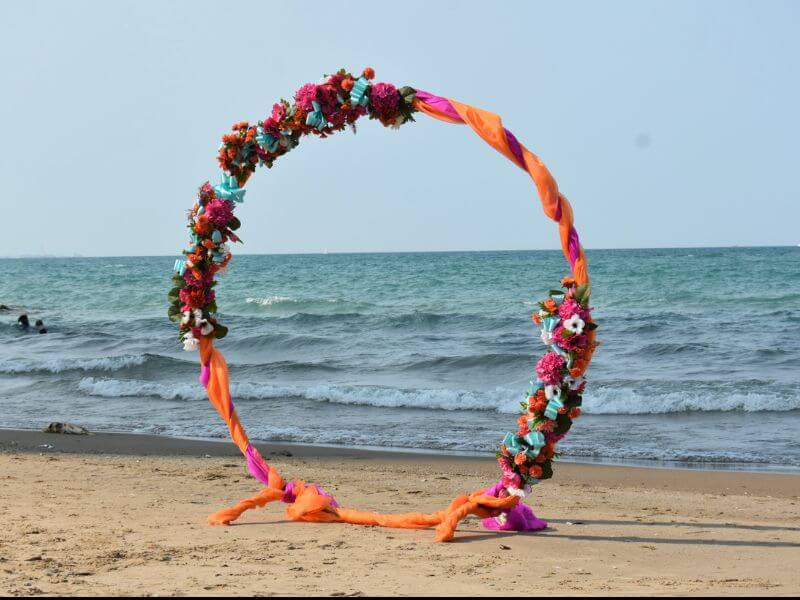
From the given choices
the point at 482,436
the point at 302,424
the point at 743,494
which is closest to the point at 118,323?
the point at 302,424

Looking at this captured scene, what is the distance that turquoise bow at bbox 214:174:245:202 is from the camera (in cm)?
739

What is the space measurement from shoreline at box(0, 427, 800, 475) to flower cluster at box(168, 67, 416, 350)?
11.3 feet

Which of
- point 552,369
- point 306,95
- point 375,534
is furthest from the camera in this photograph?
point 306,95

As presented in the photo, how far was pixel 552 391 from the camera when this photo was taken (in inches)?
254

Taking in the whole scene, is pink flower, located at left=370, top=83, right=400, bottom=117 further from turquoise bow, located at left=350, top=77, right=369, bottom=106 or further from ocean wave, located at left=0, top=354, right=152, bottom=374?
ocean wave, located at left=0, top=354, right=152, bottom=374

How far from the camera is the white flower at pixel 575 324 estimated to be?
631 centimetres

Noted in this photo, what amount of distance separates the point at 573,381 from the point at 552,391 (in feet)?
0.53

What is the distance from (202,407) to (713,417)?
24.6ft

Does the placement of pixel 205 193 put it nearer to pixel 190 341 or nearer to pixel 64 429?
pixel 190 341

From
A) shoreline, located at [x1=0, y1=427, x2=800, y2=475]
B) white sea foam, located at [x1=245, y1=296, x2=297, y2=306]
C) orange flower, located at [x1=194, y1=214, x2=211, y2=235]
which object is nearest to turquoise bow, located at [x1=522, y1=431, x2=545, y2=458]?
orange flower, located at [x1=194, y1=214, x2=211, y2=235]

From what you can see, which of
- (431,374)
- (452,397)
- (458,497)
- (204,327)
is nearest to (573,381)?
(458,497)

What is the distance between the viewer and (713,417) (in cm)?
1306

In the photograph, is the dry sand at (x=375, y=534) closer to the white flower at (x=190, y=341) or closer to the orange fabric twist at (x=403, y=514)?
the orange fabric twist at (x=403, y=514)

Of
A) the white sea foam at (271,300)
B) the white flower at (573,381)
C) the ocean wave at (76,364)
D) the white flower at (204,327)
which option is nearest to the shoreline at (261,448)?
the white flower at (204,327)
